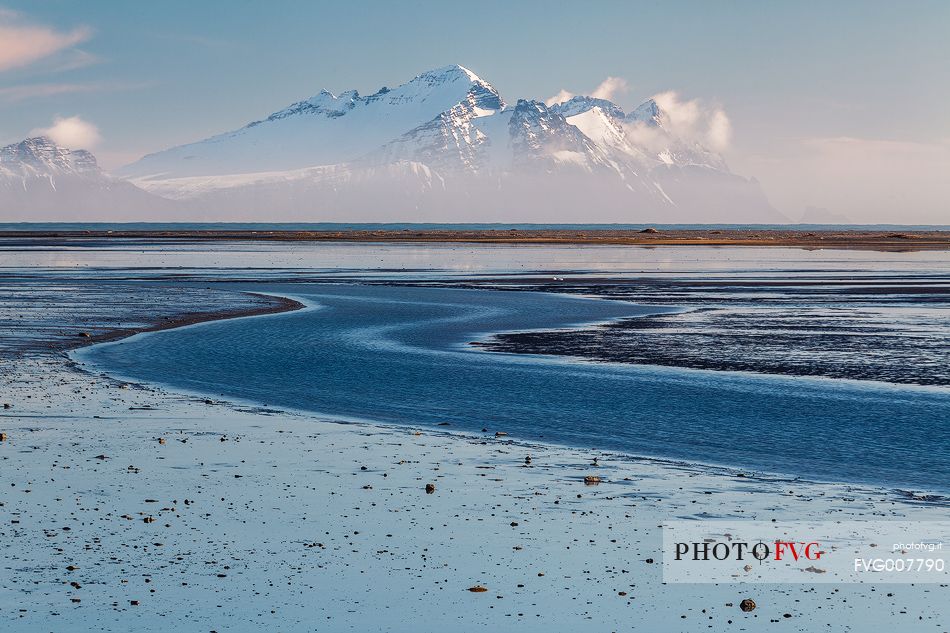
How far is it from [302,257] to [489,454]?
82786mm

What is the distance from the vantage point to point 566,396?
73.6 ft

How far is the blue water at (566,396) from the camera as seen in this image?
17000 millimetres

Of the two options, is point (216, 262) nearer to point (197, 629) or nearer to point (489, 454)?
point (489, 454)

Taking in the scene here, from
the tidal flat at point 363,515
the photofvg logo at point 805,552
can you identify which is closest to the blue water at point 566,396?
the tidal flat at point 363,515

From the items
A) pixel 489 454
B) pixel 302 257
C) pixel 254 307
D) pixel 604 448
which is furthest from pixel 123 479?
pixel 302 257

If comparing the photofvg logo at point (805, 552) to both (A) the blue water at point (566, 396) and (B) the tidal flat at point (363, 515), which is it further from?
(A) the blue water at point (566, 396)

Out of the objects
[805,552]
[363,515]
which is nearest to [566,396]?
[363,515]

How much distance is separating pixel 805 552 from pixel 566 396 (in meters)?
11.1

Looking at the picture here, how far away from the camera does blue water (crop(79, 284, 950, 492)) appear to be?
55.8 ft

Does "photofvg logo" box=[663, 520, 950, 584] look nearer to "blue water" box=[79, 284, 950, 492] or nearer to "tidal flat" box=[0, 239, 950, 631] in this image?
"tidal flat" box=[0, 239, 950, 631]

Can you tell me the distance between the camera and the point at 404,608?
9.91m

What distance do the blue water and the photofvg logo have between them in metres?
2.77

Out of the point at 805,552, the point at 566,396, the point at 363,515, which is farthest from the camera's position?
the point at 566,396

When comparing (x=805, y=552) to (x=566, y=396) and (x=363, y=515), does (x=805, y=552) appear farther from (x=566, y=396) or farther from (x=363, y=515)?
(x=566, y=396)
